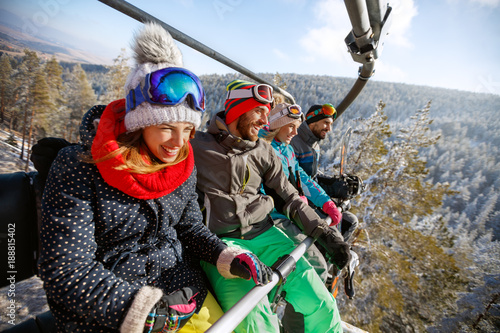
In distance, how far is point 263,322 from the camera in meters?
1.75

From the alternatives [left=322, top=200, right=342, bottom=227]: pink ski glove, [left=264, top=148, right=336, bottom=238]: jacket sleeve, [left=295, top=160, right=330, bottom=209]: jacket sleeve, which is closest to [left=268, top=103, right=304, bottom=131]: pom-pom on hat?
[left=295, top=160, right=330, bottom=209]: jacket sleeve

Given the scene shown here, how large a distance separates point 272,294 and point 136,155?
1.59 meters

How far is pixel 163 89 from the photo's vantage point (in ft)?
4.66

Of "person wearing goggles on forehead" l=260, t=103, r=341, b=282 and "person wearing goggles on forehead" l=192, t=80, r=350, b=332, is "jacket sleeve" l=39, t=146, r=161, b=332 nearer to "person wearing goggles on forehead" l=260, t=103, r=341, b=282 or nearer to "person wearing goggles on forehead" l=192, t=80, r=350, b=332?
"person wearing goggles on forehead" l=192, t=80, r=350, b=332

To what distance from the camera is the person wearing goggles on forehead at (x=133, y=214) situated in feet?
3.95

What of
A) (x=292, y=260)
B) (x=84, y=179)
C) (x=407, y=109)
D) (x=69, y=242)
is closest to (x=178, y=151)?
(x=84, y=179)

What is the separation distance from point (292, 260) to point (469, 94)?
179m

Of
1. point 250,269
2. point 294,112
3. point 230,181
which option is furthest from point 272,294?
point 294,112

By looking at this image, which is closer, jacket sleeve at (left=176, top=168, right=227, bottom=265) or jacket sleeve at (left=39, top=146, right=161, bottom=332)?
jacket sleeve at (left=39, top=146, right=161, bottom=332)

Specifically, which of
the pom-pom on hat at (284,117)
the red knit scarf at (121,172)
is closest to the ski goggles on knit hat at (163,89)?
the red knit scarf at (121,172)

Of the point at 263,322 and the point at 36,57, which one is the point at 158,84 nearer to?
the point at 263,322

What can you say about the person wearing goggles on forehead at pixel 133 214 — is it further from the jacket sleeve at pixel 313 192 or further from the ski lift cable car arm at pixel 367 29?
the jacket sleeve at pixel 313 192

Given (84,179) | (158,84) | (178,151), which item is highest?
(158,84)

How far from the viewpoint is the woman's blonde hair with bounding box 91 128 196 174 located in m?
1.32
